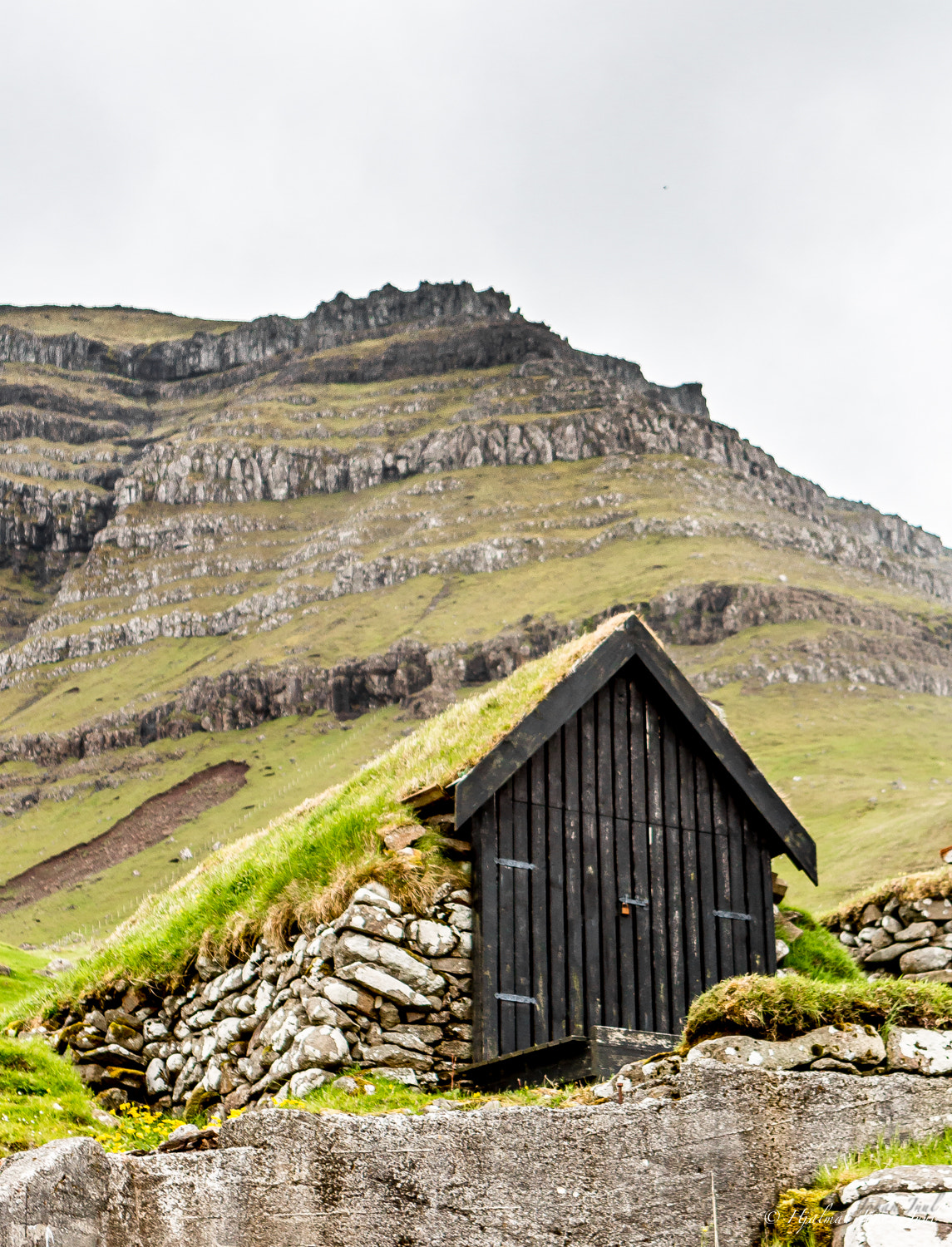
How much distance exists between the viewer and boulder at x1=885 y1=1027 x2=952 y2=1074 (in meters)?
6.89

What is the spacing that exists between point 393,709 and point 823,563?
7307 cm

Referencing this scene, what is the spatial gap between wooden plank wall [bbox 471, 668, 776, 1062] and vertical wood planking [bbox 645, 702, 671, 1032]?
0.05 feet

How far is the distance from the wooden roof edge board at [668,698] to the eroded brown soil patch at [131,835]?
4727 inches

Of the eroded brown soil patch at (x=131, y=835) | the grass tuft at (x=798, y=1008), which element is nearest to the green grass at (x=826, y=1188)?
the grass tuft at (x=798, y=1008)

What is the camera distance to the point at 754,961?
47.2 ft

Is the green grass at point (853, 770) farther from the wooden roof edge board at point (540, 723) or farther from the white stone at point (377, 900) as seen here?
the white stone at point (377, 900)

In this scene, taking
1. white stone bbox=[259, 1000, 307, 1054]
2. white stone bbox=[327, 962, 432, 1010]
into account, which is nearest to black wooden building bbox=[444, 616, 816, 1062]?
white stone bbox=[327, 962, 432, 1010]

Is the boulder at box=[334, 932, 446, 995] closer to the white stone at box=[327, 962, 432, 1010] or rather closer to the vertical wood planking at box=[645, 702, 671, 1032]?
the white stone at box=[327, 962, 432, 1010]

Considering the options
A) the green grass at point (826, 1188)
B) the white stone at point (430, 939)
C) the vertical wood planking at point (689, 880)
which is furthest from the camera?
the vertical wood planking at point (689, 880)

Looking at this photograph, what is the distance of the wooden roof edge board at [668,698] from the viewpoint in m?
13.0

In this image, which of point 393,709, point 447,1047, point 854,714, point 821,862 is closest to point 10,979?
point 447,1047

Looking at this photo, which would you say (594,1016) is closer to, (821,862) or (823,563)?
(821,862)

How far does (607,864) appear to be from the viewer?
13781 mm

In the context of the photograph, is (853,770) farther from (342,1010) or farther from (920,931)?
(342,1010)
